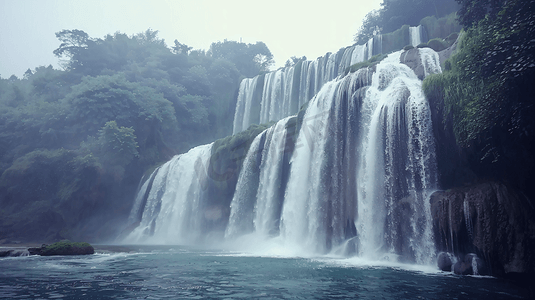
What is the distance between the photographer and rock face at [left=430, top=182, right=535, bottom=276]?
9859 millimetres

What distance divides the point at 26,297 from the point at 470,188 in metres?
12.9

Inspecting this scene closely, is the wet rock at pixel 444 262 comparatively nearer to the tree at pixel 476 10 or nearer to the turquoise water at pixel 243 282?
the turquoise water at pixel 243 282

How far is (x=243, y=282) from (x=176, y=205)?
1962 centimetres

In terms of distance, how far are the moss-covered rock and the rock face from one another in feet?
51.6

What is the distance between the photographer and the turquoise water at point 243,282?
23.6ft

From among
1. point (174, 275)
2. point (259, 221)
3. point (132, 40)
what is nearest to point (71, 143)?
point (132, 40)

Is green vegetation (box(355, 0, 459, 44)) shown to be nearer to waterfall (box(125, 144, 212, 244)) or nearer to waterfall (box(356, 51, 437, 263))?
waterfall (box(125, 144, 212, 244))

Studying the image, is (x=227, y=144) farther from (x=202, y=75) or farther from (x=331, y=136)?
(x=202, y=75)

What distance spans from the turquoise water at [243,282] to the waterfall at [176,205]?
14.7 meters

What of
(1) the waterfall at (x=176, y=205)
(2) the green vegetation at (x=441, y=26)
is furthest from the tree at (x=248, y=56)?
(2) the green vegetation at (x=441, y=26)

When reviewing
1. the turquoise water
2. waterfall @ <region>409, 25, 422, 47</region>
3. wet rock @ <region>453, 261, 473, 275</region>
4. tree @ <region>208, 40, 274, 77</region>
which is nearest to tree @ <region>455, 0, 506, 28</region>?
wet rock @ <region>453, 261, 473, 275</region>

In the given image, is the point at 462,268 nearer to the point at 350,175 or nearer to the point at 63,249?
the point at 350,175

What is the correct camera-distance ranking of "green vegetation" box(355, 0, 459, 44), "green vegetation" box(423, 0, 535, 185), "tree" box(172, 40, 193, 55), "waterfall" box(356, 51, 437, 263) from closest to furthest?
"green vegetation" box(423, 0, 535, 185) < "waterfall" box(356, 51, 437, 263) < "green vegetation" box(355, 0, 459, 44) < "tree" box(172, 40, 193, 55)

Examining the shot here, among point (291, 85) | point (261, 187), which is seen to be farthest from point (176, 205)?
point (291, 85)
